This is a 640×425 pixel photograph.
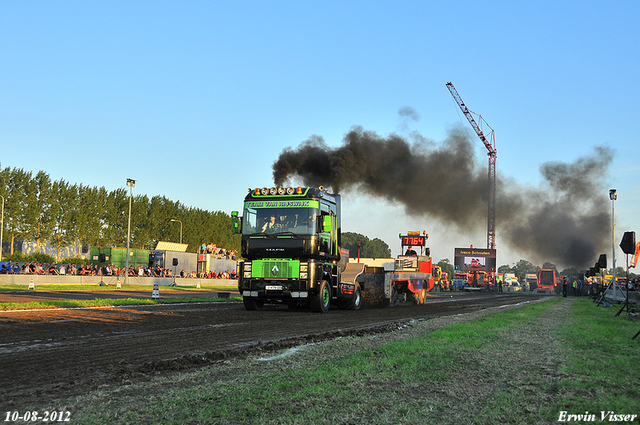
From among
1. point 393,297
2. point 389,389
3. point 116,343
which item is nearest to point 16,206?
point 393,297

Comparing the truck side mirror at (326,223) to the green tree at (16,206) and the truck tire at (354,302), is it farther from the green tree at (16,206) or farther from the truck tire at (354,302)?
the green tree at (16,206)

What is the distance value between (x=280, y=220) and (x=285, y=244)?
33.2 inches

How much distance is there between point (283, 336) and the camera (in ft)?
36.4

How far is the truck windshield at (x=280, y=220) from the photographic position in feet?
58.5

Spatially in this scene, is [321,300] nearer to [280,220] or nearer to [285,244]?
[285,244]

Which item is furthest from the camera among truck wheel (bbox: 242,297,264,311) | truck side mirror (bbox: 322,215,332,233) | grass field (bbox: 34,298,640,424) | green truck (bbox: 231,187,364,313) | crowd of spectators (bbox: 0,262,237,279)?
crowd of spectators (bbox: 0,262,237,279)

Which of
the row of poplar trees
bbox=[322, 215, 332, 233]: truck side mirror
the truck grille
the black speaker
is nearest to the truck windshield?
bbox=[322, 215, 332, 233]: truck side mirror

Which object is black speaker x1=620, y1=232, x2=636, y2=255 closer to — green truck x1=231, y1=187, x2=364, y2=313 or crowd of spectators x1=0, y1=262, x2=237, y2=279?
green truck x1=231, y1=187, x2=364, y2=313

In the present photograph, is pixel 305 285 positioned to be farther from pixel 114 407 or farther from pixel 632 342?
pixel 114 407

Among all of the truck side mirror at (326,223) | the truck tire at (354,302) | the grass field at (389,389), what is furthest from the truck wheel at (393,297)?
the grass field at (389,389)


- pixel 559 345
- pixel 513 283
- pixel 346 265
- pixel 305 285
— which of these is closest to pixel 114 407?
pixel 559 345

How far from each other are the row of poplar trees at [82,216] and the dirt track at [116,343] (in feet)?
201

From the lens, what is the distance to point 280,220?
59.3ft

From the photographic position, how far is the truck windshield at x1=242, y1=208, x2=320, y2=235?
1783 centimetres
